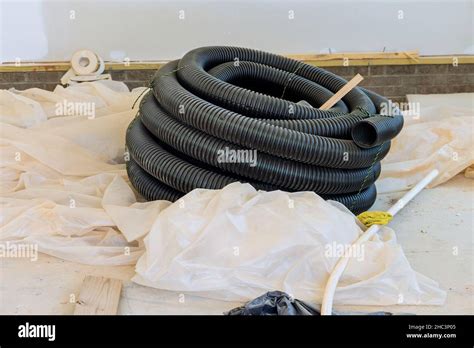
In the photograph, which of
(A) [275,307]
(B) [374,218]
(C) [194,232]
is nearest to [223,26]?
(B) [374,218]

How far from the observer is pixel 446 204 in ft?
10.00

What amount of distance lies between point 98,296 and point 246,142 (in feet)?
3.01

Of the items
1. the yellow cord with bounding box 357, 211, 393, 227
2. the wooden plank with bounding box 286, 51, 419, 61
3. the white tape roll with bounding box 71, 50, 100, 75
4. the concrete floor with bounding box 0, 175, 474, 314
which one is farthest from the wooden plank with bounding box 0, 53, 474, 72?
the yellow cord with bounding box 357, 211, 393, 227

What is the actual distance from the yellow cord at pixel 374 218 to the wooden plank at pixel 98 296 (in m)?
1.13

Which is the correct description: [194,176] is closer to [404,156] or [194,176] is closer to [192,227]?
[192,227]

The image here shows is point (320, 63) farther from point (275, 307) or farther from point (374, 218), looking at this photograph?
point (275, 307)

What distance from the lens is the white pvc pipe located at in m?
2.04

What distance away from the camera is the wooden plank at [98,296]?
203 centimetres

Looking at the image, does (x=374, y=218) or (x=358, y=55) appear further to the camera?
(x=358, y=55)

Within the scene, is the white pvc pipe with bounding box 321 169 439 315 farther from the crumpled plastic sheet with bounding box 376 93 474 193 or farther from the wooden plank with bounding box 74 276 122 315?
the wooden plank with bounding box 74 276 122 315

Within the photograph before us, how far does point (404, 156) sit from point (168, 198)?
163 centimetres

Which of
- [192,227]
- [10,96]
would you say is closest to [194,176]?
[192,227]

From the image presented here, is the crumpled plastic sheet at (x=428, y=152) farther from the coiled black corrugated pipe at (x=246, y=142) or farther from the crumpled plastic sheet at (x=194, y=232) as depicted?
the crumpled plastic sheet at (x=194, y=232)

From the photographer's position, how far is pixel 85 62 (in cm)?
453
